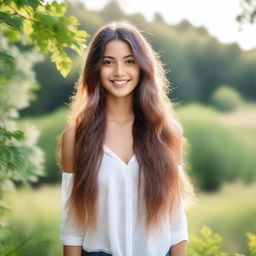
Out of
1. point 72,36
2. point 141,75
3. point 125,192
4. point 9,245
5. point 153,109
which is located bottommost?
point 9,245

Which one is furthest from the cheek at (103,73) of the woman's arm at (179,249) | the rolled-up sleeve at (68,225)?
the woman's arm at (179,249)

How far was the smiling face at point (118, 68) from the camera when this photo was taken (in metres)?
2.20

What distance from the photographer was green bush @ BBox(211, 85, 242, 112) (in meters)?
6.16

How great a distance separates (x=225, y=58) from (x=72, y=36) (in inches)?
164

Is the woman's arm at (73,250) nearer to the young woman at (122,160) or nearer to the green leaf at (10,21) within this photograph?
the young woman at (122,160)

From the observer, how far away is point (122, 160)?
7.23 ft

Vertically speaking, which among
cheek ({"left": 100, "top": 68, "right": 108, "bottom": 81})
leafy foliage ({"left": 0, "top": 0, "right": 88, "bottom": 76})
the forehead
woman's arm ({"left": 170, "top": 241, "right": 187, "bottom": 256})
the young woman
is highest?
leafy foliage ({"left": 0, "top": 0, "right": 88, "bottom": 76})

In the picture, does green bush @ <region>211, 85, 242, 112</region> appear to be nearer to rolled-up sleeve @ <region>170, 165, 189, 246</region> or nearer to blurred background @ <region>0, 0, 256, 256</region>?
blurred background @ <region>0, 0, 256, 256</region>

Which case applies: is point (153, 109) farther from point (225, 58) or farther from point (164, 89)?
point (225, 58)

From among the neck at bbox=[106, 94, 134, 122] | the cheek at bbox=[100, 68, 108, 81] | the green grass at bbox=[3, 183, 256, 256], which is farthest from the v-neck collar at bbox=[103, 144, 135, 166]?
the green grass at bbox=[3, 183, 256, 256]

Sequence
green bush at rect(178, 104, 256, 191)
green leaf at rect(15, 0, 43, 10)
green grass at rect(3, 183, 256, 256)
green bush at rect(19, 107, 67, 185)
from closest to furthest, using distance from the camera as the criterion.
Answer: green leaf at rect(15, 0, 43, 10)
green grass at rect(3, 183, 256, 256)
green bush at rect(178, 104, 256, 191)
green bush at rect(19, 107, 67, 185)

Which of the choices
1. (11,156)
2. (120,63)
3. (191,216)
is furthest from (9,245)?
(191,216)

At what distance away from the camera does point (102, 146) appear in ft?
7.30

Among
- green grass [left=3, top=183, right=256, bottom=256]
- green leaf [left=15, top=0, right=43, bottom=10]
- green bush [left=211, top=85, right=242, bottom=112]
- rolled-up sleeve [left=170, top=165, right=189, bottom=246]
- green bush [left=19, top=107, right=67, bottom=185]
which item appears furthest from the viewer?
green bush [left=19, top=107, right=67, bottom=185]
